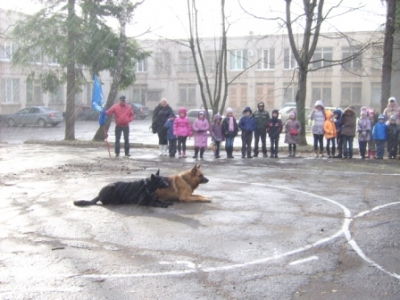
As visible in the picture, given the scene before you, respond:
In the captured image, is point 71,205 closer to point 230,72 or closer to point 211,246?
point 211,246

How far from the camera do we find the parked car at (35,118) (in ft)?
143

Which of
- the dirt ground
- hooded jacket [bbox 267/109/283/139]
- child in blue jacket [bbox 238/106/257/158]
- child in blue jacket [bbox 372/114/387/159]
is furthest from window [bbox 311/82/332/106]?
the dirt ground

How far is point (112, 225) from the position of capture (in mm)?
8281

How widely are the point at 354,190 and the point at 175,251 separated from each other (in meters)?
5.76

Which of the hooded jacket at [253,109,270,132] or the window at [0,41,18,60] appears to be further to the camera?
the window at [0,41,18,60]

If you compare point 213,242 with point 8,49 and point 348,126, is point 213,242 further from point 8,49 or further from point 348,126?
point 8,49

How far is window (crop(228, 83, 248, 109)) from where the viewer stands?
60.7 meters

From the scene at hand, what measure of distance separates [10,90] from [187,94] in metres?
20.2

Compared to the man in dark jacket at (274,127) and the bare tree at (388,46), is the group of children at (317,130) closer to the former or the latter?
the man in dark jacket at (274,127)

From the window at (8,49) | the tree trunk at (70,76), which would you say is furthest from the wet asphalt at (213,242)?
the window at (8,49)

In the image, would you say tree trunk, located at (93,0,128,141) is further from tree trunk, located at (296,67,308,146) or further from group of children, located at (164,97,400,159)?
tree trunk, located at (296,67,308,146)

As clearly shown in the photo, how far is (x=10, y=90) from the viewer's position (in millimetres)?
52000

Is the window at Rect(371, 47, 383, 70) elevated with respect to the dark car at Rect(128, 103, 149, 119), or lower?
elevated

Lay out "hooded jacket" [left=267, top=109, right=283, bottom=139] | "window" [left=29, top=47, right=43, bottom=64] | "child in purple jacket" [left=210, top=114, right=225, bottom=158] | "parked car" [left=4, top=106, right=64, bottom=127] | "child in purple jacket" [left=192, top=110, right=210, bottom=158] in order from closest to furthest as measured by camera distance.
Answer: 1. "child in purple jacket" [left=192, top=110, right=210, bottom=158]
2. "hooded jacket" [left=267, top=109, right=283, bottom=139]
3. "child in purple jacket" [left=210, top=114, right=225, bottom=158]
4. "window" [left=29, top=47, right=43, bottom=64]
5. "parked car" [left=4, top=106, right=64, bottom=127]
